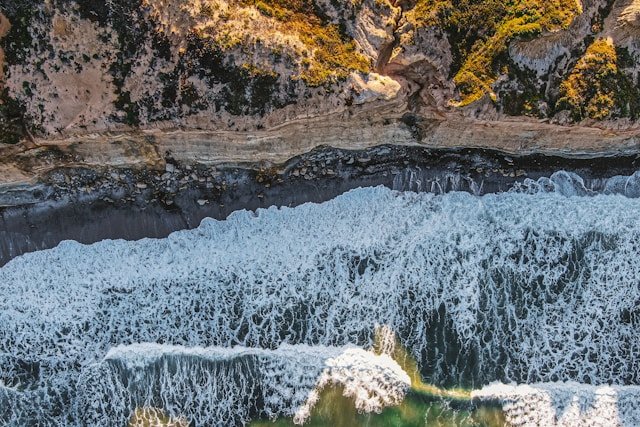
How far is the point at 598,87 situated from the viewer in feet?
28.0

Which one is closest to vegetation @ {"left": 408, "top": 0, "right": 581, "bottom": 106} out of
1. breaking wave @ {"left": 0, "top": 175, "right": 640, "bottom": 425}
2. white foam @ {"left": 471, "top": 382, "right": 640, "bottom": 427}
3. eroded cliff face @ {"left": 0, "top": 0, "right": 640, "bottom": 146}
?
eroded cliff face @ {"left": 0, "top": 0, "right": 640, "bottom": 146}

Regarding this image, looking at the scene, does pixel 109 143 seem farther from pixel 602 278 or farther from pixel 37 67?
pixel 602 278

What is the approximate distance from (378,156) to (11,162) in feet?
22.0

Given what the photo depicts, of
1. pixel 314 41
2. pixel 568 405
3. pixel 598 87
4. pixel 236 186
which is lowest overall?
pixel 568 405

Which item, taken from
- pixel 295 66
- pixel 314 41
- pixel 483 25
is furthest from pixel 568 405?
pixel 314 41

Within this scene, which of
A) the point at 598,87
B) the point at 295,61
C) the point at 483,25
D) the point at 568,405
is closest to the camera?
the point at 295,61

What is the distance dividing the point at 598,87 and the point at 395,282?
16.5 feet

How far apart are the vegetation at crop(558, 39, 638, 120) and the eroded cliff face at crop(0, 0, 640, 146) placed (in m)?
Answer: 0.02

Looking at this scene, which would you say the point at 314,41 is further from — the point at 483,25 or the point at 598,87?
the point at 598,87

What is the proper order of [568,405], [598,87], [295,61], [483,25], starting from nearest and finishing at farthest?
[295,61] → [483,25] → [598,87] → [568,405]

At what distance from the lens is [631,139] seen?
9352 millimetres

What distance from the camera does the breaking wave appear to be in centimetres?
987

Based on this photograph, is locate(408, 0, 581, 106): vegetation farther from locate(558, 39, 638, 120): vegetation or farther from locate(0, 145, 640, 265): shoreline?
locate(0, 145, 640, 265): shoreline

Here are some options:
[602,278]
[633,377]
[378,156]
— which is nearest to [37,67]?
[378,156]
